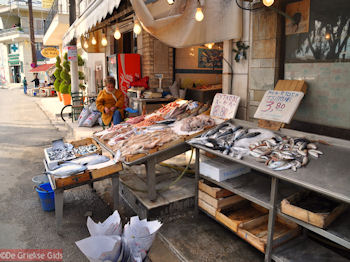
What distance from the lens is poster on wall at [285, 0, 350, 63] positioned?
373 centimetres

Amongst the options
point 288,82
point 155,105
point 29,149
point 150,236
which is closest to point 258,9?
point 288,82

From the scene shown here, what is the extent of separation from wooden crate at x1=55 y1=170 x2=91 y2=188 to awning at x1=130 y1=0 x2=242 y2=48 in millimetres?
3098

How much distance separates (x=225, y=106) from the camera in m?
5.39

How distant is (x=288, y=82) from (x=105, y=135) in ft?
11.4

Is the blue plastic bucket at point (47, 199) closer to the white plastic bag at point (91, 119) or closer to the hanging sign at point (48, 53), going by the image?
the white plastic bag at point (91, 119)

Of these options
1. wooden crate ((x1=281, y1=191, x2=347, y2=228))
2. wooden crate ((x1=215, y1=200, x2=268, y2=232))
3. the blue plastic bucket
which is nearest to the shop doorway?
the blue plastic bucket

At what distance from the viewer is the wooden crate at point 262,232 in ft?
10.8

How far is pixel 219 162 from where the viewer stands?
4223 mm

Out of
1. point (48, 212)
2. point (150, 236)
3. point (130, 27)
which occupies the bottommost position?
point (48, 212)

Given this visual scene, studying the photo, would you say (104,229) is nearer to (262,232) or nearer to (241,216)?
(262,232)

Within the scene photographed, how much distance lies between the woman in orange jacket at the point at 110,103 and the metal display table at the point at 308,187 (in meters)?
4.70

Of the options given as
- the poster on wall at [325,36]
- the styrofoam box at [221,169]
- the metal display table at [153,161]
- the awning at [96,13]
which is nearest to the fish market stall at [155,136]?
the metal display table at [153,161]

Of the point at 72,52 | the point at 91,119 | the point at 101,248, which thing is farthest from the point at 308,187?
the point at 72,52

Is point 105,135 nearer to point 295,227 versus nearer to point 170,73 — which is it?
point 295,227
